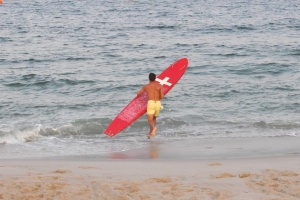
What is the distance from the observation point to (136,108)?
45.7 feet

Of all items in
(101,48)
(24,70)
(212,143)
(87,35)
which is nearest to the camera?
(212,143)

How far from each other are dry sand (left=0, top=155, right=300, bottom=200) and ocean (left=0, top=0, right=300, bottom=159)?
174 cm

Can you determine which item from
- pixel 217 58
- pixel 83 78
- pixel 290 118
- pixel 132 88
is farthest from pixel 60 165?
pixel 217 58

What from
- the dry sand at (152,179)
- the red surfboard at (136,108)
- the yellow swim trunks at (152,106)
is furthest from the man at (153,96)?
the dry sand at (152,179)

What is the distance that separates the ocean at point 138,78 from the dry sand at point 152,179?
174 centimetres

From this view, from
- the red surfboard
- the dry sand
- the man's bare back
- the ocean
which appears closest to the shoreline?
the dry sand

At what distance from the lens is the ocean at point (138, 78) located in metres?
13.3

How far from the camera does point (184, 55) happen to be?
2511cm

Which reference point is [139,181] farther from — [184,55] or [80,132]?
[184,55]

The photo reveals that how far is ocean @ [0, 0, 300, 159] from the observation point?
13297 millimetres

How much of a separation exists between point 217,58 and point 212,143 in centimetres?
1198

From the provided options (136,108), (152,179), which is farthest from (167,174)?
(136,108)

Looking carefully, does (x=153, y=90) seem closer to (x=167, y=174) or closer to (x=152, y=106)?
(x=152, y=106)

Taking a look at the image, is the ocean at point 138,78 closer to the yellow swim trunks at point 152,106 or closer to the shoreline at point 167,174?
the yellow swim trunks at point 152,106
